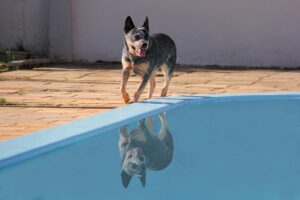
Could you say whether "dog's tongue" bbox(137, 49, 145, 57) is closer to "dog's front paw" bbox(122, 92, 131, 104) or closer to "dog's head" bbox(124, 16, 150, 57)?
"dog's head" bbox(124, 16, 150, 57)

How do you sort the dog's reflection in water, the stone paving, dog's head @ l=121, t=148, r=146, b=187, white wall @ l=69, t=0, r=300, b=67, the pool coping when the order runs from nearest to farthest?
dog's head @ l=121, t=148, r=146, b=187
the dog's reflection in water
the pool coping
the stone paving
white wall @ l=69, t=0, r=300, b=67

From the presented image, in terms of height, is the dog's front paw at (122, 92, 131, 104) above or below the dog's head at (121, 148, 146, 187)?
above

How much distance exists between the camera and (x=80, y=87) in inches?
408

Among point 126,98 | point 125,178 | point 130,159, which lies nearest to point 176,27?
point 126,98

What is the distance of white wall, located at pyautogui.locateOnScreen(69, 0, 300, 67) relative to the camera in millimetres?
13203

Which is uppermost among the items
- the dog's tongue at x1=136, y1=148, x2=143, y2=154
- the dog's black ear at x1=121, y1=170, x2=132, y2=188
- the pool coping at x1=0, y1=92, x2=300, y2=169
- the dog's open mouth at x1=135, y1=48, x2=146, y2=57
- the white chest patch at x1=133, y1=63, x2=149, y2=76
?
the dog's open mouth at x1=135, y1=48, x2=146, y2=57

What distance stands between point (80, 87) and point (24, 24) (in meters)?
4.14

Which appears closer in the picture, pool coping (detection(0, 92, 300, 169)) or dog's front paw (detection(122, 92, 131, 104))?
pool coping (detection(0, 92, 300, 169))

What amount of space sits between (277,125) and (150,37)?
1.67m

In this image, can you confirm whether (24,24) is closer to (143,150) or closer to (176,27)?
(176,27)

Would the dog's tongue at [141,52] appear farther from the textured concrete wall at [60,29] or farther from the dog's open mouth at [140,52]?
the textured concrete wall at [60,29]

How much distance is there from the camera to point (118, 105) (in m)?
8.59

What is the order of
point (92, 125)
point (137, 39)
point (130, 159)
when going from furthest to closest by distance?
point (137, 39) → point (92, 125) → point (130, 159)

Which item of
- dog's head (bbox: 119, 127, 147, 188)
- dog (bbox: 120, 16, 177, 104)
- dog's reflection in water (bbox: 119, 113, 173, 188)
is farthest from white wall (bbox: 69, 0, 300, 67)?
dog's head (bbox: 119, 127, 147, 188)
